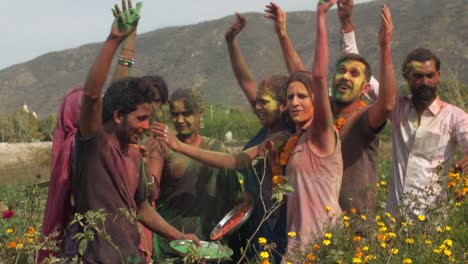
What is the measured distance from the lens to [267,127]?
211 inches

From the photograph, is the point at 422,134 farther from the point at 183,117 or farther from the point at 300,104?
the point at 183,117

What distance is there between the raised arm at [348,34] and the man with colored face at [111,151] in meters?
1.86

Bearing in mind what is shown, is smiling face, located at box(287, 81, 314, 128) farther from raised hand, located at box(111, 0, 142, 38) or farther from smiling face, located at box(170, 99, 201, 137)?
raised hand, located at box(111, 0, 142, 38)

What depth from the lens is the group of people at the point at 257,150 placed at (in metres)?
3.91

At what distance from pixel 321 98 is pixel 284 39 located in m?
1.52

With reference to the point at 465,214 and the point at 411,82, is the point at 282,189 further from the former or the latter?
the point at 465,214

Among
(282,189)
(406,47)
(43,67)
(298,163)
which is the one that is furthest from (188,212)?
(43,67)

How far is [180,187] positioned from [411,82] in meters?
1.64

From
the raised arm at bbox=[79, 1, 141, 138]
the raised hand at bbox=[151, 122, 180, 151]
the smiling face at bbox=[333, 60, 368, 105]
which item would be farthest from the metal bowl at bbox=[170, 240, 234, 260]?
the smiling face at bbox=[333, 60, 368, 105]

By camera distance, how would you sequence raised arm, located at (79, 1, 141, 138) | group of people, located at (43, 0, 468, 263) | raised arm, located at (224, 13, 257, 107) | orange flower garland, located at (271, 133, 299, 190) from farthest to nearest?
raised arm, located at (224, 13, 257, 107) < orange flower garland, located at (271, 133, 299, 190) < group of people, located at (43, 0, 468, 263) < raised arm, located at (79, 1, 141, 138)

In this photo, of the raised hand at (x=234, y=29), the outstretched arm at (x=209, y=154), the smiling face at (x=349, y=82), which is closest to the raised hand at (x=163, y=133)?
the outstretched arm at (x=209, y=154)

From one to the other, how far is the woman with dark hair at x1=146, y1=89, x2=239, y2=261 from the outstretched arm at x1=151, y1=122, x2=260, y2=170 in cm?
35

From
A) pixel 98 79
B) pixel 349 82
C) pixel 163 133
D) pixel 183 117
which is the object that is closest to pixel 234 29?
pixel 183 117

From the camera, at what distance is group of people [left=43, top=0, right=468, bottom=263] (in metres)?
3.91
